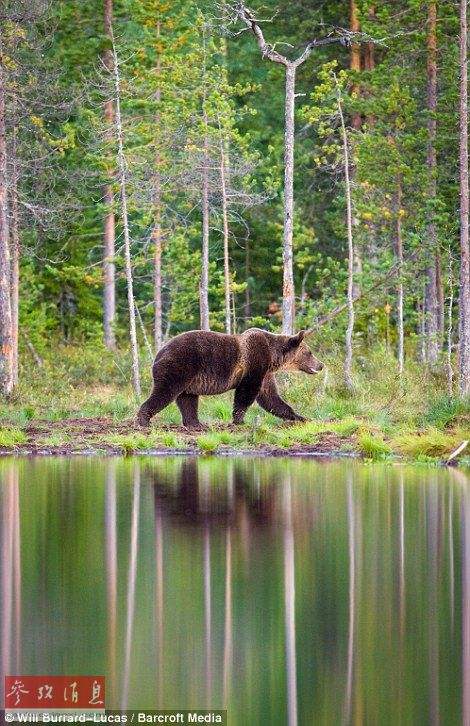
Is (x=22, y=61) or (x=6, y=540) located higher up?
(x=22, y=61)

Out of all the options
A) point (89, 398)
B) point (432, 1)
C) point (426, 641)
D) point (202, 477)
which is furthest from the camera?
point (432, 1)

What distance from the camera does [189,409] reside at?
2353 centimetres

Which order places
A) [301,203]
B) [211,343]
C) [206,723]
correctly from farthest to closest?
[301,203] < [211,343] < [206,723]

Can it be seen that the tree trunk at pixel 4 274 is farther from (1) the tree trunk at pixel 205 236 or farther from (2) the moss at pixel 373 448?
(2) the moss at pixel 373 448

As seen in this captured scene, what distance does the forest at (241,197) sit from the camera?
28.6 metres

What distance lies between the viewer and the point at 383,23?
35531mm

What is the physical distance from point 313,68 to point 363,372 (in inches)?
551

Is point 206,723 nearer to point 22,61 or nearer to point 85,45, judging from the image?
point 22,61

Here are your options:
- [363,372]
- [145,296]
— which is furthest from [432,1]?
[145,296]

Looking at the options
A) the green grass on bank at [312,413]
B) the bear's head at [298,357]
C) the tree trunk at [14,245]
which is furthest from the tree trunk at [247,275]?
the bear's head at [298,357]

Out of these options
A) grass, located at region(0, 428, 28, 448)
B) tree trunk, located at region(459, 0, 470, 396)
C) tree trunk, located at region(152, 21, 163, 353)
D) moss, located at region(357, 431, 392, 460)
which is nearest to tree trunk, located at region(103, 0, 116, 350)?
tree trunk, located at region(152, 21, 163, 353)

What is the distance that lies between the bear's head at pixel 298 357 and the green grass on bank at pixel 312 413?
76cm

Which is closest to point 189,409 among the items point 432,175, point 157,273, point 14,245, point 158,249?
point 432,175

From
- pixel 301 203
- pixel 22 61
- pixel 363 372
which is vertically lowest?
pixel 363 372
